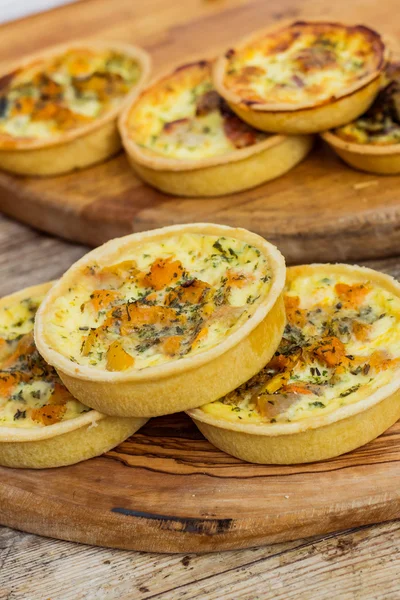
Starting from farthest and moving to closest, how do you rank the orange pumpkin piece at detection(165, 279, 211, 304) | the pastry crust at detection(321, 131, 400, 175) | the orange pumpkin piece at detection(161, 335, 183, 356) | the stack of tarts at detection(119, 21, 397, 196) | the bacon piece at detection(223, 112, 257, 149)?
the bacon piece at detection(223, 112, 257, 149)
the stack of tarts at detection(119, 21, 397, 196)
the pastry crust at detection(321, 131, 400, 175)
the orange pumpkin piece at detection(165, 279, 211, 304)
the orange pumpkin piece at detection(161, 335, 183, 356)

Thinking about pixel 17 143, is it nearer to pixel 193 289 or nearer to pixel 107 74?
pixel 107 74

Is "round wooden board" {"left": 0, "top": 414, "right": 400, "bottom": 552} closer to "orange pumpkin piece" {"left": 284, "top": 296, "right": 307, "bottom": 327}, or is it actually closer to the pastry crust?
"orange pumpkin piece" {"left": 284, "top": 296, "right": 307, "bottom": 327}

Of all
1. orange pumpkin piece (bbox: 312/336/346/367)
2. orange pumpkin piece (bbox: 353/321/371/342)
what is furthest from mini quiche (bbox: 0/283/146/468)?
orange pumpkin piece (bbox: 353/321/371/342)

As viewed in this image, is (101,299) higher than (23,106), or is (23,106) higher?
(101,299)

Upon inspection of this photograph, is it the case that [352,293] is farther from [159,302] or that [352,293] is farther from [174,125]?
[174,125]

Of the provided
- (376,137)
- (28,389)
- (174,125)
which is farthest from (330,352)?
(174,125)

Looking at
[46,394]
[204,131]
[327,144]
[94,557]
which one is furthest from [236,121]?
[94,557]
